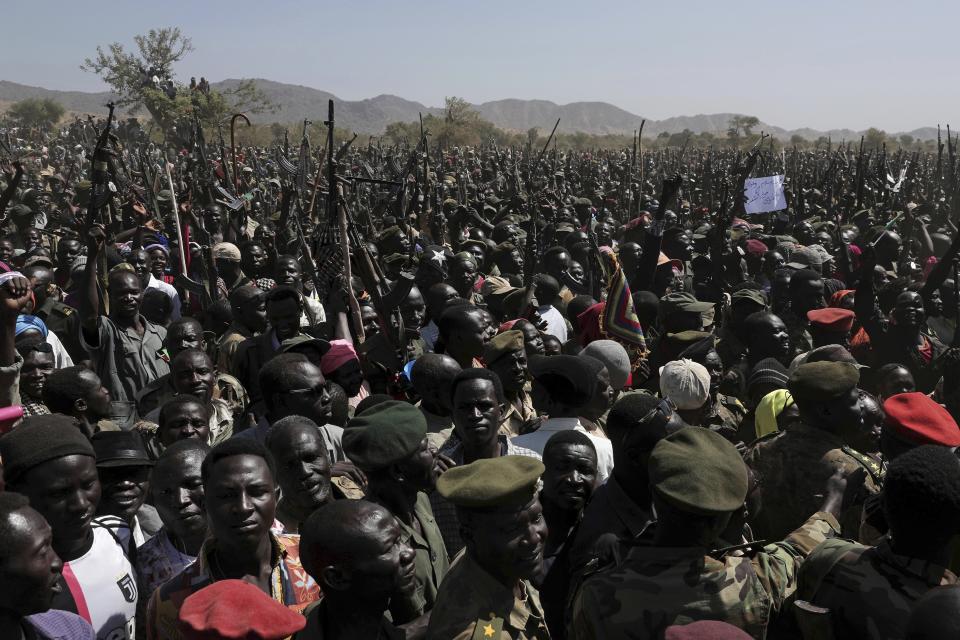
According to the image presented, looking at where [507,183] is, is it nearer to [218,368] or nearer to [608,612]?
[218,368]

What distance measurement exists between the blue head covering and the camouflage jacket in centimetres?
388

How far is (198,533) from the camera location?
10.1ft

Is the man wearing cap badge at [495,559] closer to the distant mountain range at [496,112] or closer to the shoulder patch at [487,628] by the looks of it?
the shoulder patch at [487,628]

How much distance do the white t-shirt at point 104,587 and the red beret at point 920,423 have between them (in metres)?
2.83

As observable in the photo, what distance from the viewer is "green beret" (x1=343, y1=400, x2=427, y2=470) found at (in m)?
3.11

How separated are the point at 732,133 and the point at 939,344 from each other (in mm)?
47017

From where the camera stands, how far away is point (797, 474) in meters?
3.37

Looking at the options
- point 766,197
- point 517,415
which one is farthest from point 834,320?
point 766,197

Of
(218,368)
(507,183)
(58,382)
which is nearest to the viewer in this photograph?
(58,382)

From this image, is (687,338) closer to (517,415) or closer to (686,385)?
(686,385)

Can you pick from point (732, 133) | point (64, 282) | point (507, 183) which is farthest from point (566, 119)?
point (64, 282)

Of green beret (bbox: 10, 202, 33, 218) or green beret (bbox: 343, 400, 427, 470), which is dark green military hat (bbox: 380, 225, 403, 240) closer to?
green beret (bbox: 10, 202, 33, 218)

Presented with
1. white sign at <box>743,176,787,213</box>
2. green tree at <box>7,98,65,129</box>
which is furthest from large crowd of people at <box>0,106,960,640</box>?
green tree at <box>7,98,65,129</box>

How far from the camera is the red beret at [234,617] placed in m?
1.97
